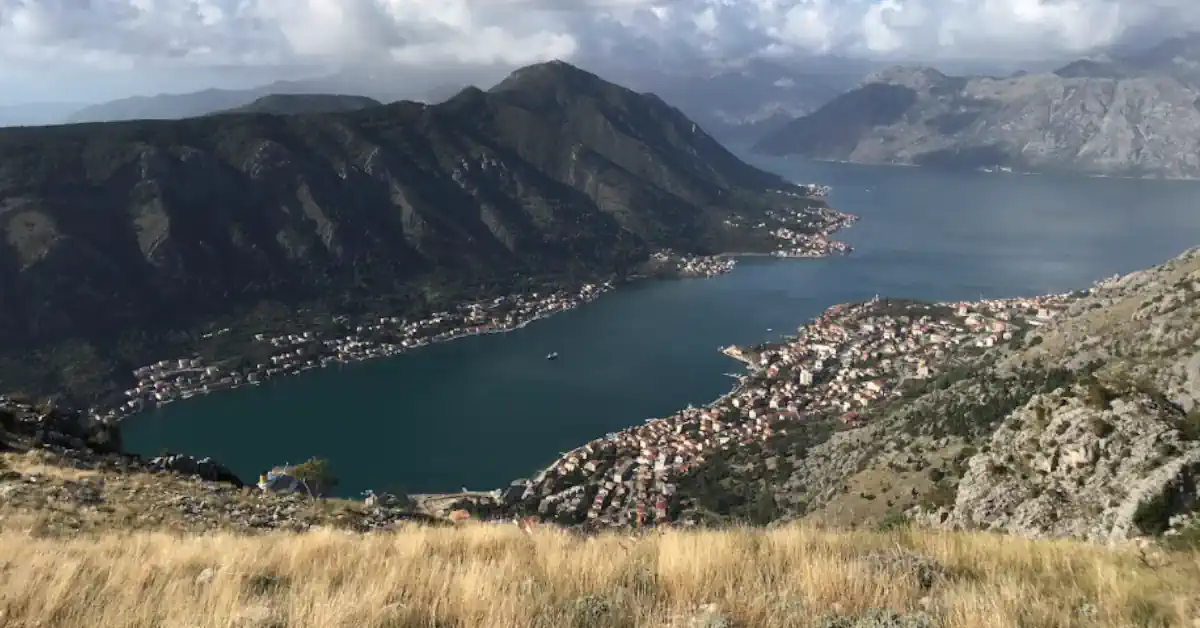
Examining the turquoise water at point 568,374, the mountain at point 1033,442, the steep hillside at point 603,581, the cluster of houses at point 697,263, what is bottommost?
the turquoise water at point 568,374

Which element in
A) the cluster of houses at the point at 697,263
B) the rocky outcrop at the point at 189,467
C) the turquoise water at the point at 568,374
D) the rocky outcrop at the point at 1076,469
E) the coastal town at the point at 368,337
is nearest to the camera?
the rocky outcrop at the point at 1076,469

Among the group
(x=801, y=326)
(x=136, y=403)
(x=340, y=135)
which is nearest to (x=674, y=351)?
(x=801, y=326)

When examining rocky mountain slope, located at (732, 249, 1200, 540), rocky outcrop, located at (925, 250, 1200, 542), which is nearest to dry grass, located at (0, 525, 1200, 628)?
rocky mountain slope, located at (732, 249, 1200, 540)

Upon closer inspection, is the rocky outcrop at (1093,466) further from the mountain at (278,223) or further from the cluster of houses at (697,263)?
the cluster of houses at (697,263)

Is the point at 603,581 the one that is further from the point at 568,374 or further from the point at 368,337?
the point at 368,337

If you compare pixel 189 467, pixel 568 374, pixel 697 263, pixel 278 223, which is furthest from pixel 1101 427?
pixel 278 223

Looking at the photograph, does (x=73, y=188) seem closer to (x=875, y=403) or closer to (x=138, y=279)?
(x=138, y=279)

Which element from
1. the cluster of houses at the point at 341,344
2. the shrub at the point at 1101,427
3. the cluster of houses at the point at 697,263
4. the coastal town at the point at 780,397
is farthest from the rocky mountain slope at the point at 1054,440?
the cluster of houses at the point at 697,263

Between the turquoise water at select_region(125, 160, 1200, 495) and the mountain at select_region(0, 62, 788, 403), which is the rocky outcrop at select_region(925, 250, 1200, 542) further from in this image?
the mountain at select_region(0, 62, 788, 403)
